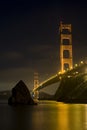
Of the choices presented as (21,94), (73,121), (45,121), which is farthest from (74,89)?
(73,121)

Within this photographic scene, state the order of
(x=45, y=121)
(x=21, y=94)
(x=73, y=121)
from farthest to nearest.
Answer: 1. (x=21, y=94)
2. (x=45, y=121)
3. (x=73, y=121)

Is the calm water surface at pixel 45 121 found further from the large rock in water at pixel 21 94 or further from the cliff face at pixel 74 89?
the cliff face at pixel 74 89

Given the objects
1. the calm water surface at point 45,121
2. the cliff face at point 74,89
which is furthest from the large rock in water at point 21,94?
the calm water surface at point 45,121

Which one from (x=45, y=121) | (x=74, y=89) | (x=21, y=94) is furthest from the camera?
(x=74, y=89)

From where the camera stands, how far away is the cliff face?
245 ft

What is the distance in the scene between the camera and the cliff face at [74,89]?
7467 centimetres

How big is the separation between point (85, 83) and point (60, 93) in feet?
61.9

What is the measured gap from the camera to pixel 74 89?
277 feet

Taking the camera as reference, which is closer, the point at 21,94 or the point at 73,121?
the point at 73,121

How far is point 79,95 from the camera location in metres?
75.4

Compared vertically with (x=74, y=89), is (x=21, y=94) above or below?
below

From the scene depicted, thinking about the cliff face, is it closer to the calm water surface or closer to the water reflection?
the calm water surface

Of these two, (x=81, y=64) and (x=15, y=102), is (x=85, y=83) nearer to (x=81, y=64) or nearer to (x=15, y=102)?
(x=81, y=64)

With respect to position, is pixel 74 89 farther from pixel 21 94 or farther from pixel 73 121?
pixel 73 121
